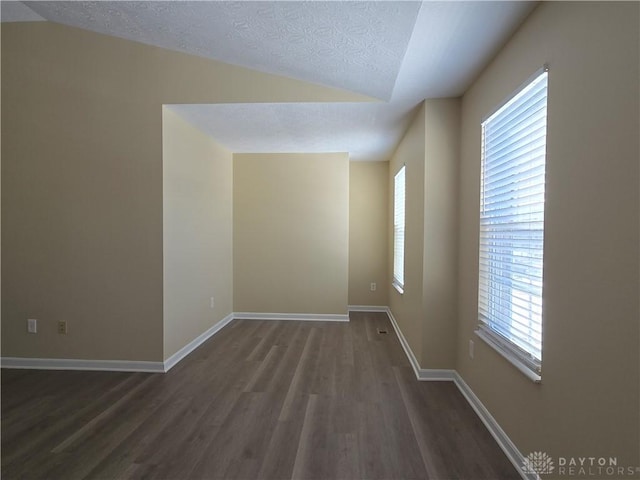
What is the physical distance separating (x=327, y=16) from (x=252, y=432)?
268 centimetres

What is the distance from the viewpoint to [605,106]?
116 centimetres

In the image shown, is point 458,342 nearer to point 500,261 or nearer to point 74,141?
point 500,261

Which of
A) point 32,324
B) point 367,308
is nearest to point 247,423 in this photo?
point 32,324

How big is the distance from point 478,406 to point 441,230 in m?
1.39

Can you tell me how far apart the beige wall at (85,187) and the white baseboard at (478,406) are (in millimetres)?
2494

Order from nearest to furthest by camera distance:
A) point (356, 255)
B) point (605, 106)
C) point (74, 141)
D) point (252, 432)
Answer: point (605, 106) → point (252, 432) → point (74, 141) → point (356, 255)

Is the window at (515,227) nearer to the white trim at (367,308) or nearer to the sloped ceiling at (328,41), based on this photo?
the sloped ceiling at (328,41)

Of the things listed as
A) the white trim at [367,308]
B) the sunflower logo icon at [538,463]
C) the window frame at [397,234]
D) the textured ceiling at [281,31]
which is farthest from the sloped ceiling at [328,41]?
the white trim at [367,308]

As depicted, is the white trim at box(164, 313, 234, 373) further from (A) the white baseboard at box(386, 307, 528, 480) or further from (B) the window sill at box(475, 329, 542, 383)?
(B) the window sill at box(475, 329, 542, 383)

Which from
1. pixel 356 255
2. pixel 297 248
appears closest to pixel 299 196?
pixel 297 248

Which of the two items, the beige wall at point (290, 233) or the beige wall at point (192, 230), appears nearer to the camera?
the beige wall at point (192, 230)

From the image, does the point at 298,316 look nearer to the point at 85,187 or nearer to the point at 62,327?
the point at 62,327

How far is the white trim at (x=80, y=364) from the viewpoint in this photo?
291 centimetres

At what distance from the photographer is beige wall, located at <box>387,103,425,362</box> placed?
9.42 feet
